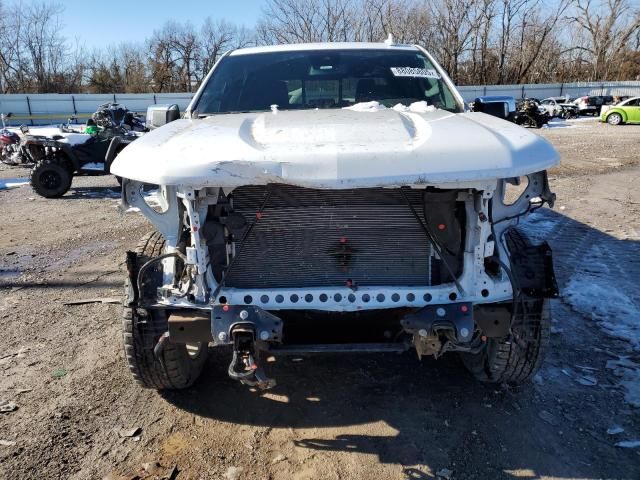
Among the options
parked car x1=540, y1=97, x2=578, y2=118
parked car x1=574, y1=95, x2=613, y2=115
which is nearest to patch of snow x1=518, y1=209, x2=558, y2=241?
parked car x1=540, y1=97, x2=578, y2=118

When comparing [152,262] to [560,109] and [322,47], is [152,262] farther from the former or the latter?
[560,109]

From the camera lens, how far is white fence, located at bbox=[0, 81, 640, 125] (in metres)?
29.0

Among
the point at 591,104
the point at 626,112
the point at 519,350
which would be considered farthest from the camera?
the point at 591,104

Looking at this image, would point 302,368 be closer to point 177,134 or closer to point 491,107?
point 177,134

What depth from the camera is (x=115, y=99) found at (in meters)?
32.5

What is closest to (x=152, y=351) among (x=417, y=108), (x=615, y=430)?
(x=417, y=108)

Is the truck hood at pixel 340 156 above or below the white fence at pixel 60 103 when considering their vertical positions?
below

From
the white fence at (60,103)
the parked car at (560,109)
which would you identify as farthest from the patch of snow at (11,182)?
the parked car at (560,109)

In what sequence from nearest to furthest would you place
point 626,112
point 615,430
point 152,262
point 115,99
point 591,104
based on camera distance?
point 152,262, point 615,430, point 626,112, point 591,104, point 115,99

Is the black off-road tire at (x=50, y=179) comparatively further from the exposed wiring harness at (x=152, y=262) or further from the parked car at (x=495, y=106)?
the parked car at (x=495, y=106)

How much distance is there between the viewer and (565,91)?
4016 cm

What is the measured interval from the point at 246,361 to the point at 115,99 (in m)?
33.9

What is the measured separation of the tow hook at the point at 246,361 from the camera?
93.6 inches

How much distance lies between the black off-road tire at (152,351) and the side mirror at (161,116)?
105 cm
